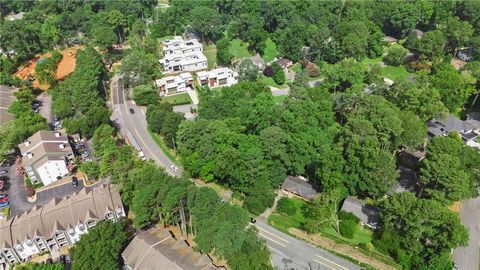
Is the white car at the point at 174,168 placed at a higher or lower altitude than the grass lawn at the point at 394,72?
lower

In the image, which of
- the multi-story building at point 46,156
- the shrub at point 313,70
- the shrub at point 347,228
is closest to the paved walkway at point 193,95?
the multi-story building at point 46,156

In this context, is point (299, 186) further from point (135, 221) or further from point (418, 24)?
point (418, 24)

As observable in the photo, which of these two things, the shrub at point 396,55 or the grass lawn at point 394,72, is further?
the shrub at point 396,55

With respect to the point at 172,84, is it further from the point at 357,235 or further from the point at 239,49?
the point at 357,235

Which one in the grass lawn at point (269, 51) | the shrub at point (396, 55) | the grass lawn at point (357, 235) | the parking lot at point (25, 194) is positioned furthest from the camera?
the grass lawn at point (269, 51)

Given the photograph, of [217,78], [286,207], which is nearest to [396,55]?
[217,78]

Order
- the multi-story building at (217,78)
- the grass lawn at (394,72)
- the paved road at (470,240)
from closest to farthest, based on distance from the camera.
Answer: the paved road at (470,240) → the multi-story building at (217,78) → the grass lawn at (394,72)

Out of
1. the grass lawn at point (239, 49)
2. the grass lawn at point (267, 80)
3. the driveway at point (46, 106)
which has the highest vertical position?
the grass lawn at point (267, 80)

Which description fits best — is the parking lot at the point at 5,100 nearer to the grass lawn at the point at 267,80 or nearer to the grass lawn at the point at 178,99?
the grass lawn at the point at 178,99
